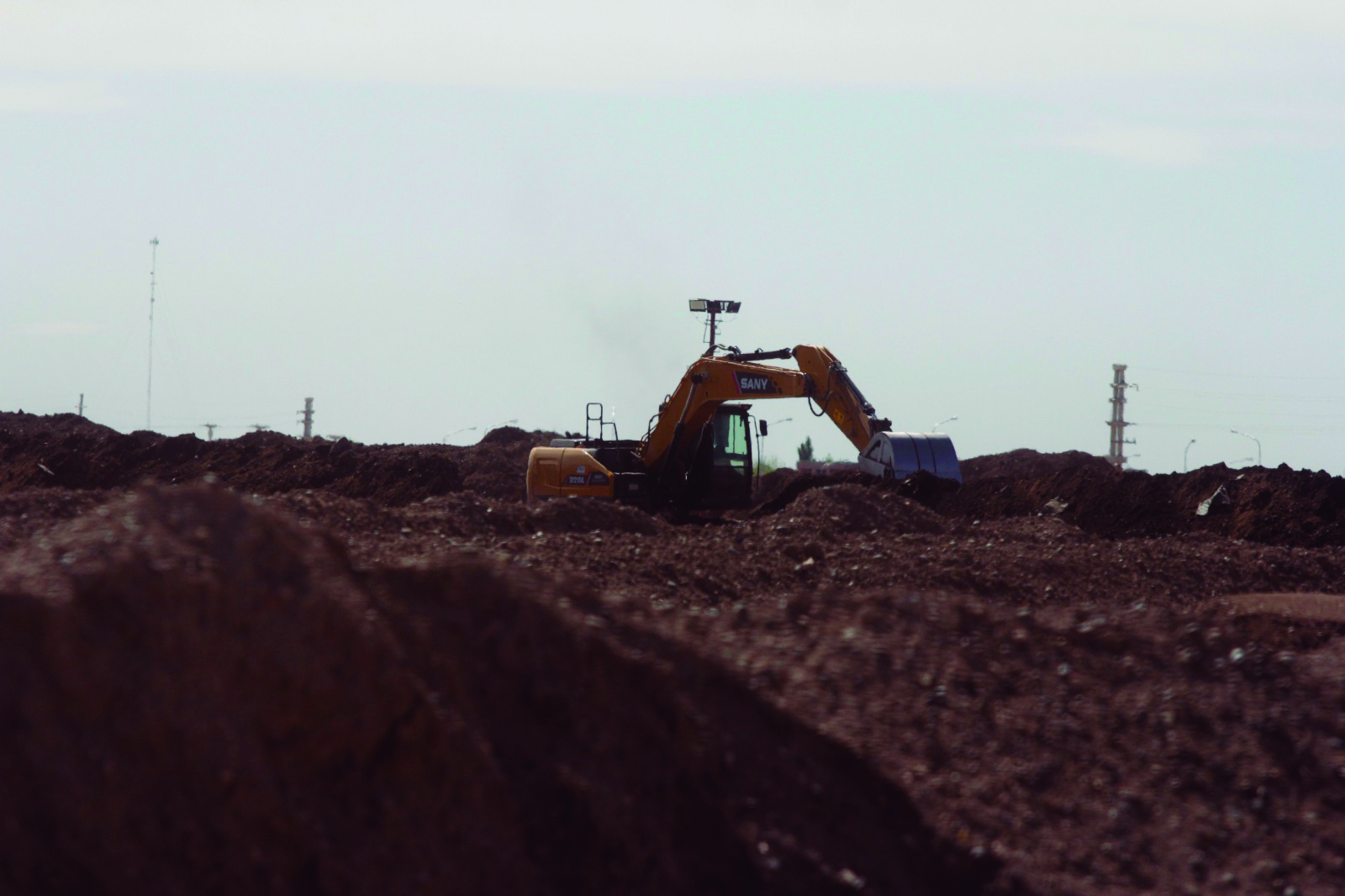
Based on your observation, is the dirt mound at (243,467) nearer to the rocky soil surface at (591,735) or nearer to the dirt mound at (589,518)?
the dirt mound at (589,518)

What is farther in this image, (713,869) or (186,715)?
(713,869)

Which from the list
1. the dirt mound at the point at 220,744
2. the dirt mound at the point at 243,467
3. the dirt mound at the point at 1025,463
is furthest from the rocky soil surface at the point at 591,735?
the dirt mound at the point at 1025,463

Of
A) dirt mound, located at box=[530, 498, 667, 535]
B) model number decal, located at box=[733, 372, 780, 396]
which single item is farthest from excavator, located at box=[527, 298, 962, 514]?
dirt mound, located at box=[530, 498, 667, 535]

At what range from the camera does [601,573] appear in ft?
40.3

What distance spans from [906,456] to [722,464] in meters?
3.24

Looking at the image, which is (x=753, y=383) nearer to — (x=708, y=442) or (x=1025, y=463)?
(x=708, y=442)

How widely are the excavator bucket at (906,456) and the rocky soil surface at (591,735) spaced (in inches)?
382

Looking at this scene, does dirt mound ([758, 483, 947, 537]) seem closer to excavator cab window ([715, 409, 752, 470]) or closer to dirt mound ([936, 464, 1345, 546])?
excavator cab window ([715, 409, 752, 470])

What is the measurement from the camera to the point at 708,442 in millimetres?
21062

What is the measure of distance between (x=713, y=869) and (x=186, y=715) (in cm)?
217

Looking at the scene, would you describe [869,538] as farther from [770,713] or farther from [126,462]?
[126,462]

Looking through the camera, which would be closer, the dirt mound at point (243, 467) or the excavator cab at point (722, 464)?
the excavator cab at point (722, 464)

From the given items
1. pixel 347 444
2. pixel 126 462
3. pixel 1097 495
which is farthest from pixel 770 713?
pixel 347 444

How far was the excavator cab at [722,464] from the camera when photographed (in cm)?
2102
